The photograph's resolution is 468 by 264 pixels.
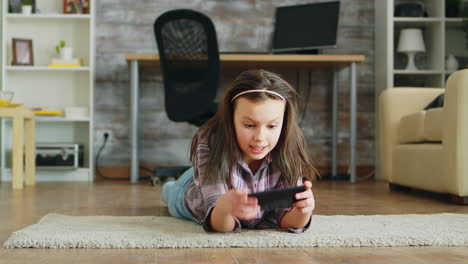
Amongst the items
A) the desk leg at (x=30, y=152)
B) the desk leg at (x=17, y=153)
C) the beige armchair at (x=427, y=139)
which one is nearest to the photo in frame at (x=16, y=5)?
the desk leg at (x=30, y=152)

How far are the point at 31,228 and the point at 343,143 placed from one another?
9.38 feet

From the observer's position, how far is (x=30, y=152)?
327 centimetres

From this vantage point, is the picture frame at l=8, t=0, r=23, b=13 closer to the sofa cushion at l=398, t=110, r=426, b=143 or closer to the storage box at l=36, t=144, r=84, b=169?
the storage box at l=36, t=144, r=84, b=169

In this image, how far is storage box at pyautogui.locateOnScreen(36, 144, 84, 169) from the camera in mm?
3480

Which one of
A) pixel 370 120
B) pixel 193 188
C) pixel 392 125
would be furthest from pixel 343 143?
pixel 193 188

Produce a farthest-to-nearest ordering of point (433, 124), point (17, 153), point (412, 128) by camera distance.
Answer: point (17, 153)
point (412, 128)
point (433, 124)

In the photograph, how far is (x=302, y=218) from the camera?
130 cm

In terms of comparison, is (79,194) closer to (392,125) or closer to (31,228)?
(31,228)

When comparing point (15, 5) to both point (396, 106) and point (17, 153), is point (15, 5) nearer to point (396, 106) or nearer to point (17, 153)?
point (17, 153)

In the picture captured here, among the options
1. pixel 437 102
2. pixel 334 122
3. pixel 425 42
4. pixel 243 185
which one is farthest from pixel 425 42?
pixel 243 185

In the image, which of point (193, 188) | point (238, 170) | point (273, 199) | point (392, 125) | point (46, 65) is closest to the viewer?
point (273, 199)

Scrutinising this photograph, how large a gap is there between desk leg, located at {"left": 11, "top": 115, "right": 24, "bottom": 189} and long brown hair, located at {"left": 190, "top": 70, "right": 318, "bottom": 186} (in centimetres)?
193

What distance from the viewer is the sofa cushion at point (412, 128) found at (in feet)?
8.25

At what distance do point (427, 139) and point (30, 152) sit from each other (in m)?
2.25
